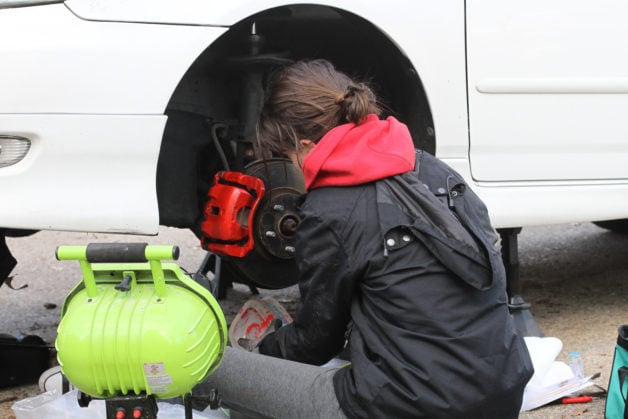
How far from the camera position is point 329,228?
206cm

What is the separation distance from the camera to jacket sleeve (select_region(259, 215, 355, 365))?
2.07 m

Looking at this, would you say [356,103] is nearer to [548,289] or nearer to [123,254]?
[123,254]

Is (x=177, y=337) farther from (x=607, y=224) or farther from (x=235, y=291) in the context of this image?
(x=607, y=224)

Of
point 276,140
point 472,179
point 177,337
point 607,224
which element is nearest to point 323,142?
point 276,140

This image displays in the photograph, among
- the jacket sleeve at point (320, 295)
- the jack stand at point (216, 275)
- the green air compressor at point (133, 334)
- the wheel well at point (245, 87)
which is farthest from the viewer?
the jack stand at point (216, 275)

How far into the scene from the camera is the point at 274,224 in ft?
9.91

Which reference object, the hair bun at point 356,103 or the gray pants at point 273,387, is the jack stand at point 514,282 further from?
the hair bun at point 356,103

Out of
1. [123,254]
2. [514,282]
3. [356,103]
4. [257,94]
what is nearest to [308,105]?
[356,103]

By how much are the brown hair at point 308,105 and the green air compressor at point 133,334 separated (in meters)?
0.45

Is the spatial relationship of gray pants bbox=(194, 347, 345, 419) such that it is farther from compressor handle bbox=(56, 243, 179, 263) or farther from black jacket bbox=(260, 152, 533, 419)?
compressor handle bbox=(56, 243, 179, 263)

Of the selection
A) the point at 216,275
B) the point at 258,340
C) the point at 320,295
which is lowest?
the point at 216,275

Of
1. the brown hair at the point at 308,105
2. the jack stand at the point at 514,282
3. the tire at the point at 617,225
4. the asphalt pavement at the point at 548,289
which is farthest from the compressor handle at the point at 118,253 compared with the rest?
the tire at the point at 617,225

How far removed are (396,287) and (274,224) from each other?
1.03 metres

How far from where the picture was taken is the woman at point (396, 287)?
2035 millimetres
